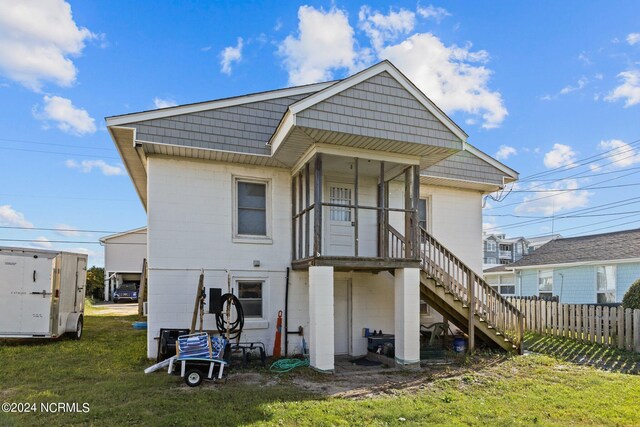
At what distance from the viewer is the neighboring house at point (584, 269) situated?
18.3 m

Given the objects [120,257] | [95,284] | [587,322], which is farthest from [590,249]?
[95,284]

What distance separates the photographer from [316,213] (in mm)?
8211

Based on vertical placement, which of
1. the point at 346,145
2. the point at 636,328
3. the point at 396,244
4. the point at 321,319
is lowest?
the point at 636,328

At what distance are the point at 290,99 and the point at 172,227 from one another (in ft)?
13.1

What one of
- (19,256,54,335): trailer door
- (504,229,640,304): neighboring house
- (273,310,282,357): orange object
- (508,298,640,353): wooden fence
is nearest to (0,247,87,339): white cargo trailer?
(19,256,54,335): trailer door

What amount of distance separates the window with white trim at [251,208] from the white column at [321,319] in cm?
229

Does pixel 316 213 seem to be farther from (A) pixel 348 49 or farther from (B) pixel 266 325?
(A) pixel 348 49

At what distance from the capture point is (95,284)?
31094 mm

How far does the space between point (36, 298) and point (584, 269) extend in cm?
2201

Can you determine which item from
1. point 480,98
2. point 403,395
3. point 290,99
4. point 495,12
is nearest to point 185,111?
point 290,99

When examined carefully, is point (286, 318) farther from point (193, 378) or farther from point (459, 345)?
point (459, 345)

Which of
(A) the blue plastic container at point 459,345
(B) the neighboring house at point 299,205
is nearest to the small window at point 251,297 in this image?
(B) the neighboring house at point 299,205

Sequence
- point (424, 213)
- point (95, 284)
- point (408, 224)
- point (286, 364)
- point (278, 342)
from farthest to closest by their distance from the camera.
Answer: point (95, 284)
point (424, 213)
point (278, 342)
point (408, 224)
point (286, 364)

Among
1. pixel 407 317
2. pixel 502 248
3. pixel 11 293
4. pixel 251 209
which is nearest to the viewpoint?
pixel 407 317
